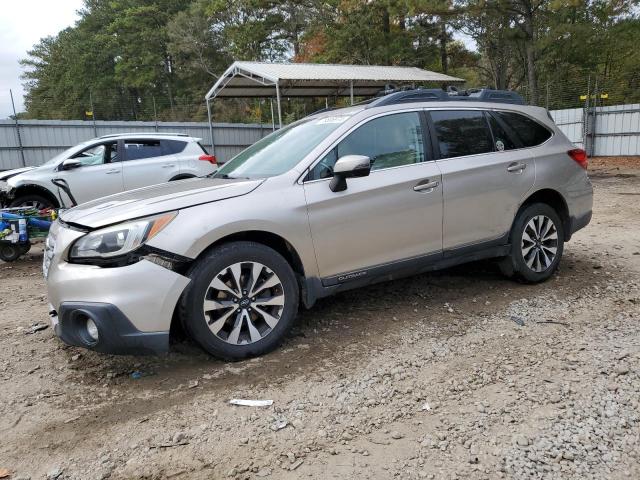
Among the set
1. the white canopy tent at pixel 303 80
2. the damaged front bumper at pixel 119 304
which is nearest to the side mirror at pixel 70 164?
the damaged front bumper at pixel 119 304

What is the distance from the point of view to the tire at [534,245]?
459 centimetres

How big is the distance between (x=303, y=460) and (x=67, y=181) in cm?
807

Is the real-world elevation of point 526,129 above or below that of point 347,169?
above

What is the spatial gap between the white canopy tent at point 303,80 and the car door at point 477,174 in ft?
34.9

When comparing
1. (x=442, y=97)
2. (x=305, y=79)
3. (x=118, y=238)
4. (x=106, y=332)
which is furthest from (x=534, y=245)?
(x=305, y=79)

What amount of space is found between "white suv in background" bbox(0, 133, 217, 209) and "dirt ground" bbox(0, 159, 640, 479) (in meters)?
4.90

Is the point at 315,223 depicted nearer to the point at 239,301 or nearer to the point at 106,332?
the point at 239,301

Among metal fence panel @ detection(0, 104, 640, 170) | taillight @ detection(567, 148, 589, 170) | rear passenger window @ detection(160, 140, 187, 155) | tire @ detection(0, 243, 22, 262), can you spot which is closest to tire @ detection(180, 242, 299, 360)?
taillight @ detection(567, 148, 589, 170)

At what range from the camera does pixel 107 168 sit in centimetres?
927

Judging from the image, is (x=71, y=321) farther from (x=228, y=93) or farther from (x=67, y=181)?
(x=228, y=93)

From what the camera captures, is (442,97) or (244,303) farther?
(442,97)

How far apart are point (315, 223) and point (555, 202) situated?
8.91ft

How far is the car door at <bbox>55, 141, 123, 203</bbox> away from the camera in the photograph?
894 centimetres

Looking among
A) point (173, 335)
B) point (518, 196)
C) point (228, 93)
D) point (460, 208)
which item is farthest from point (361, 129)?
point (228, 93)
